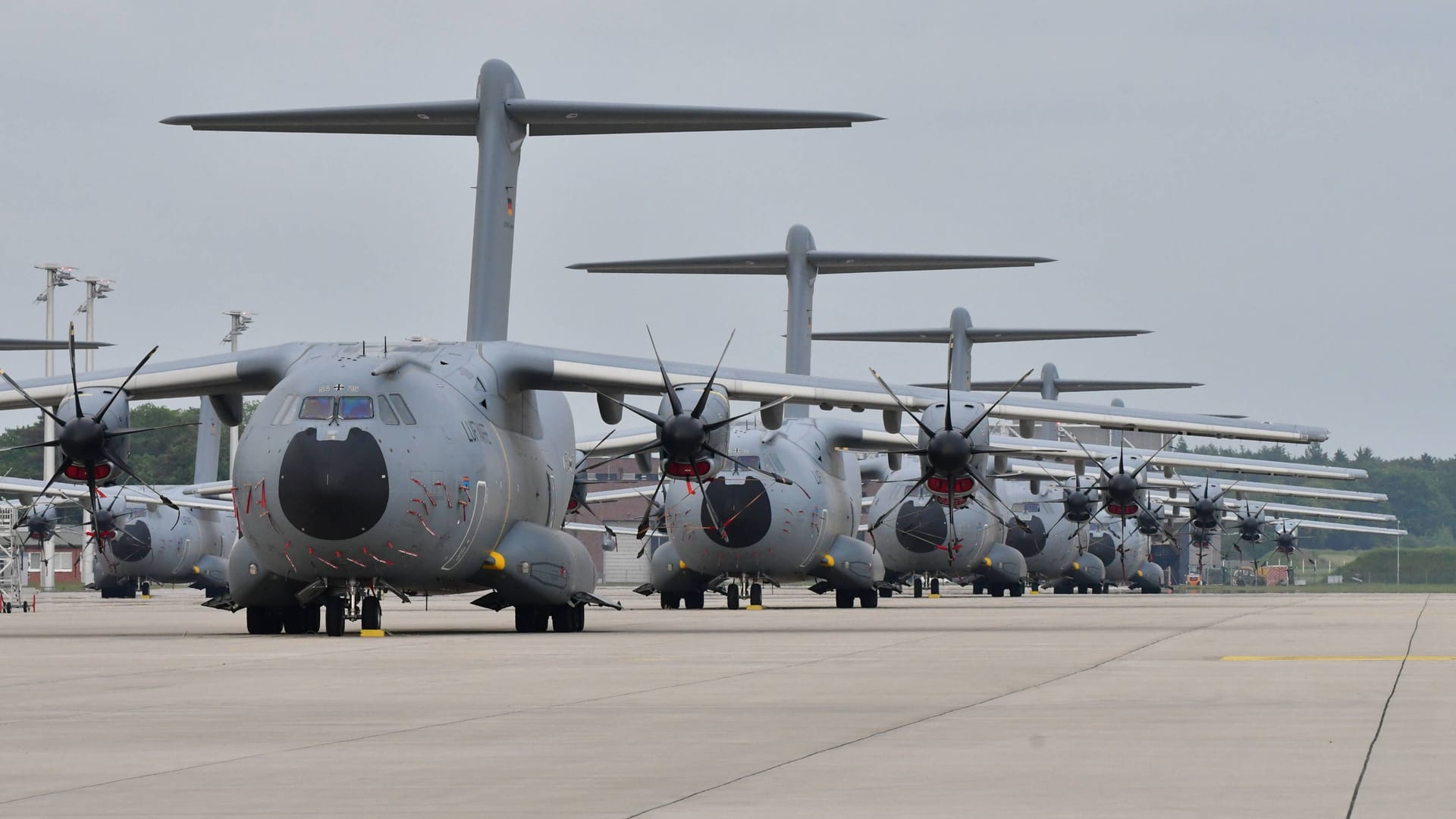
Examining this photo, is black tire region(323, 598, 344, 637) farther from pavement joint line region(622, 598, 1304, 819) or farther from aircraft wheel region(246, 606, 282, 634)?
pavement joint line region(622, 598, 1304, 819)

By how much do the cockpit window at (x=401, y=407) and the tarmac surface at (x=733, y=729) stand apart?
3.12m

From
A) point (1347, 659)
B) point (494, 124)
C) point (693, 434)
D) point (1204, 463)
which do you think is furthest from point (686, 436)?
point (1204, 463)

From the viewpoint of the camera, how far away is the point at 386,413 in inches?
956

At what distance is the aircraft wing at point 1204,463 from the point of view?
139 ft

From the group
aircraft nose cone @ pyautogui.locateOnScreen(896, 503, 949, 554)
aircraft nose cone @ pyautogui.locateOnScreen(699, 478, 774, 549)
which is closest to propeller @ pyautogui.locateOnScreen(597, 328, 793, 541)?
aircraft nose cone @ pyautogui.locateOnScreen(699, 478, 774, 549)

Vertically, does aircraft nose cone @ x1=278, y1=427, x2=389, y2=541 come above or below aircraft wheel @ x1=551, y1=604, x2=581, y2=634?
above

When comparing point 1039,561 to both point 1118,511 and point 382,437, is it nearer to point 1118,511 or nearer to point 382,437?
point 1118,511

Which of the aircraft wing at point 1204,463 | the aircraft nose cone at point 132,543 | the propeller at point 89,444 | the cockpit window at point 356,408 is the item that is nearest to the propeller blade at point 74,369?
the propeller at point 89,444

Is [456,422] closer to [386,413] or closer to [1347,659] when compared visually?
[386,413]

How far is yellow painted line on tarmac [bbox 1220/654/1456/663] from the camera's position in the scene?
17.9m

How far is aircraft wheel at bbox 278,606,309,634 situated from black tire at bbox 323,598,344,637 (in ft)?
3.52

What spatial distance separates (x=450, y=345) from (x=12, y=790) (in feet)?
62.8

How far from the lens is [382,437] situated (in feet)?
78.6

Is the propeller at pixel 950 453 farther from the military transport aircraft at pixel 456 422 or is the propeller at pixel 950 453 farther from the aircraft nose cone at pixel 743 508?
the aircraft nose cone at pixel 743 508
